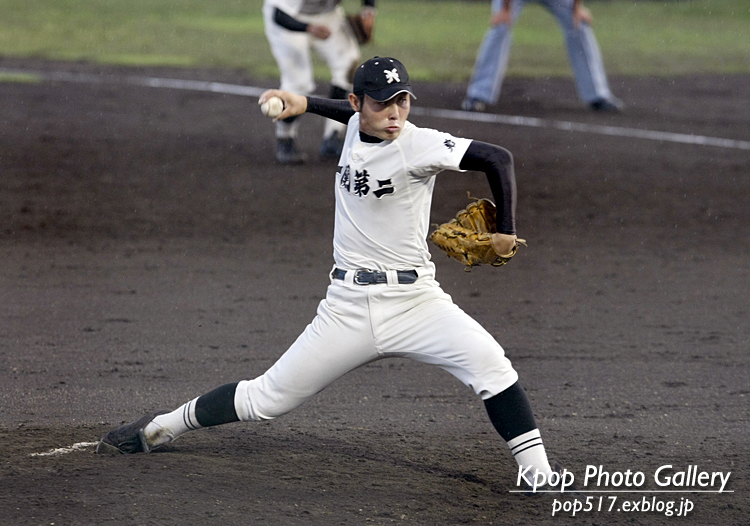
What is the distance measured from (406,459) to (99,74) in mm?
10715

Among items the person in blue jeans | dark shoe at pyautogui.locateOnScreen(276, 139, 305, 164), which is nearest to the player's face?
dark shoe at pyautogui.locateOnScreen(276, 139, 305, 164)

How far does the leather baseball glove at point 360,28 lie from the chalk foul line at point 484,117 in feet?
6.21

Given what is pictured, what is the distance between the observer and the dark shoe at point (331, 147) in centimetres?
976

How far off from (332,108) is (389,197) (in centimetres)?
57

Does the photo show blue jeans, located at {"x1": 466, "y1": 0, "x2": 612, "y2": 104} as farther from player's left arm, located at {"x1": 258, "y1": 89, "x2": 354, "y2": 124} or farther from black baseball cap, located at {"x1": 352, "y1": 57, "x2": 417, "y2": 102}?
black baseball cap, located at {"x1": 352, "y1": 57, "x2": 417, "y2": 102}

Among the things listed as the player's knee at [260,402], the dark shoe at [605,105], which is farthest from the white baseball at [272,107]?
the dark shoe at [605,105]

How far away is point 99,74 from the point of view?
1357 centimetres

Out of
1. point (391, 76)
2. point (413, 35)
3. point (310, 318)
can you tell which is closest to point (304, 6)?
point (310, 318)

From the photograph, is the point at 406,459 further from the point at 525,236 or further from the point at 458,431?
the point at 525,236

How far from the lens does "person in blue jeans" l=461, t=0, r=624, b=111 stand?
11516mm

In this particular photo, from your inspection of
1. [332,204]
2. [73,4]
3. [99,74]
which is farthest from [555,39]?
[332,204]

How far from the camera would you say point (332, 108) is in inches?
159

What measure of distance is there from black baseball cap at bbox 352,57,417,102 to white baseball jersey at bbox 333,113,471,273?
0.17m

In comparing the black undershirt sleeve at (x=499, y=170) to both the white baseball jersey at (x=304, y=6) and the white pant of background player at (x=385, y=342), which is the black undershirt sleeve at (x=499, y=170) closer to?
the white pant of background player at (x=385, y=342)
